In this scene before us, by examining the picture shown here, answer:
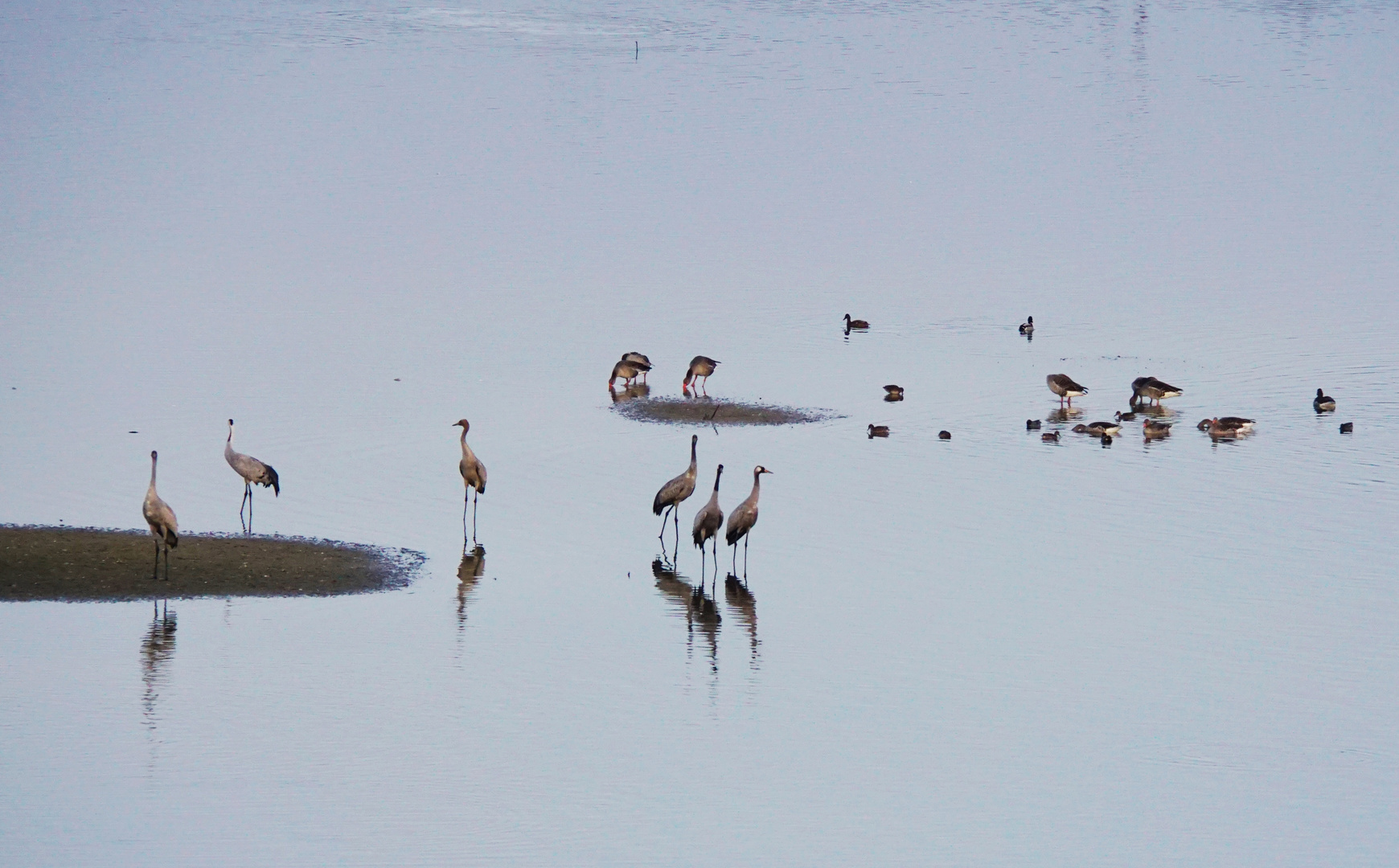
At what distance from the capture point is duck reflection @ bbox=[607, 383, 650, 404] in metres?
34.9

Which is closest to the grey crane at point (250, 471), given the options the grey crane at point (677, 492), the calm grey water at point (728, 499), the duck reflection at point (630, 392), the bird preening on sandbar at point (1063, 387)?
the calm grey water at point (728, 499)

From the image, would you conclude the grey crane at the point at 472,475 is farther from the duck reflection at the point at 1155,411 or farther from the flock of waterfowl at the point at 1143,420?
the duck reflection at the point at 1155,411

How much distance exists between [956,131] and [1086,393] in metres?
48.9

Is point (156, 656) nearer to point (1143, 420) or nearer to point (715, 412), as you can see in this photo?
point (715, 412)

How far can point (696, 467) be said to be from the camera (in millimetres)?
26453

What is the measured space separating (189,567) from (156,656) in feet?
8.92

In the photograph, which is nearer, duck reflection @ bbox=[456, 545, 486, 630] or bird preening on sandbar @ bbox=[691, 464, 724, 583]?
duck reflection @ bbox=[456, 545, 486, 630]

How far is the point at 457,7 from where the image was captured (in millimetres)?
122688

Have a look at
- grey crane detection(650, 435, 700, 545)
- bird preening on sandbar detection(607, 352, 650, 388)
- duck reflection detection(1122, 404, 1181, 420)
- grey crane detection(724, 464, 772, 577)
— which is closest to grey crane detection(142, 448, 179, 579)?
grey crane detection(650, 435, 700, 545)

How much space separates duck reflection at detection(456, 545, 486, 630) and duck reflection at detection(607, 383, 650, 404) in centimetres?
1063

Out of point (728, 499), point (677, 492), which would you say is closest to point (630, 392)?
point (728, 499)

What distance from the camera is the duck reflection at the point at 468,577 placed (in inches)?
844

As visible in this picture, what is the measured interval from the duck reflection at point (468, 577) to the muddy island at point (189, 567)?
0.55 m

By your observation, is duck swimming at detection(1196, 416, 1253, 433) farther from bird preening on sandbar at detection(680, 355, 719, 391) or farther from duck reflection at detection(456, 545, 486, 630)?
duck reflection at detection(456, 545, 486, 630)
